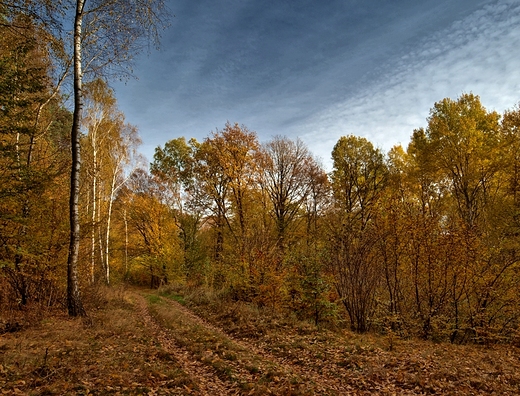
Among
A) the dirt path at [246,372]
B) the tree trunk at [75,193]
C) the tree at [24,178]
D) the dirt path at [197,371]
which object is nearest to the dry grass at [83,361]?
the dirt path at [197,371]

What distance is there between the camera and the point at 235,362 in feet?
22.6

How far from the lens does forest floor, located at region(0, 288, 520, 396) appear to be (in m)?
5.06

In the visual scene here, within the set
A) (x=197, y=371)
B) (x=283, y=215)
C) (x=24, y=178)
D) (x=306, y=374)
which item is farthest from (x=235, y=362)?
(x=283, y=215)

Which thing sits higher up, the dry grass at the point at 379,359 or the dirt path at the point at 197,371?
the dirt path at the point at 197,371

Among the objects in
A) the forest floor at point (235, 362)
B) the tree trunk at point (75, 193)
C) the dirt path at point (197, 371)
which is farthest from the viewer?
the tree trunk at point (75, 193)

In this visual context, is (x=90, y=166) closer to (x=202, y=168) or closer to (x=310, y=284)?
(x=202, y=168)

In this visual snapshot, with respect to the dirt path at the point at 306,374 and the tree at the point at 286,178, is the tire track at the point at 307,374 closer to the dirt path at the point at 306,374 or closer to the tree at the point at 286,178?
the dirt path at the point at 306,374

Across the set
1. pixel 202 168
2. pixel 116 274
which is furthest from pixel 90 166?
pixel 116 274

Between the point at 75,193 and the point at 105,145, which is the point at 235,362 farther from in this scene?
the point at 105,145

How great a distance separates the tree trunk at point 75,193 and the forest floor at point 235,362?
724 mm

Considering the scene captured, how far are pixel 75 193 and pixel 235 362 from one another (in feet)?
22.4

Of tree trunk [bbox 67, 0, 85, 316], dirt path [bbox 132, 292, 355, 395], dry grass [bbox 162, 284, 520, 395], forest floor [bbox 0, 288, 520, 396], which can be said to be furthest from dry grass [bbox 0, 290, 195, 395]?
dry grass [bbox 162, 284, 520, 395]

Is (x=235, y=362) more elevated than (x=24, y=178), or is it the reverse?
(x=24, y=178)

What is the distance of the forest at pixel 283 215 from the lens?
8.92m
